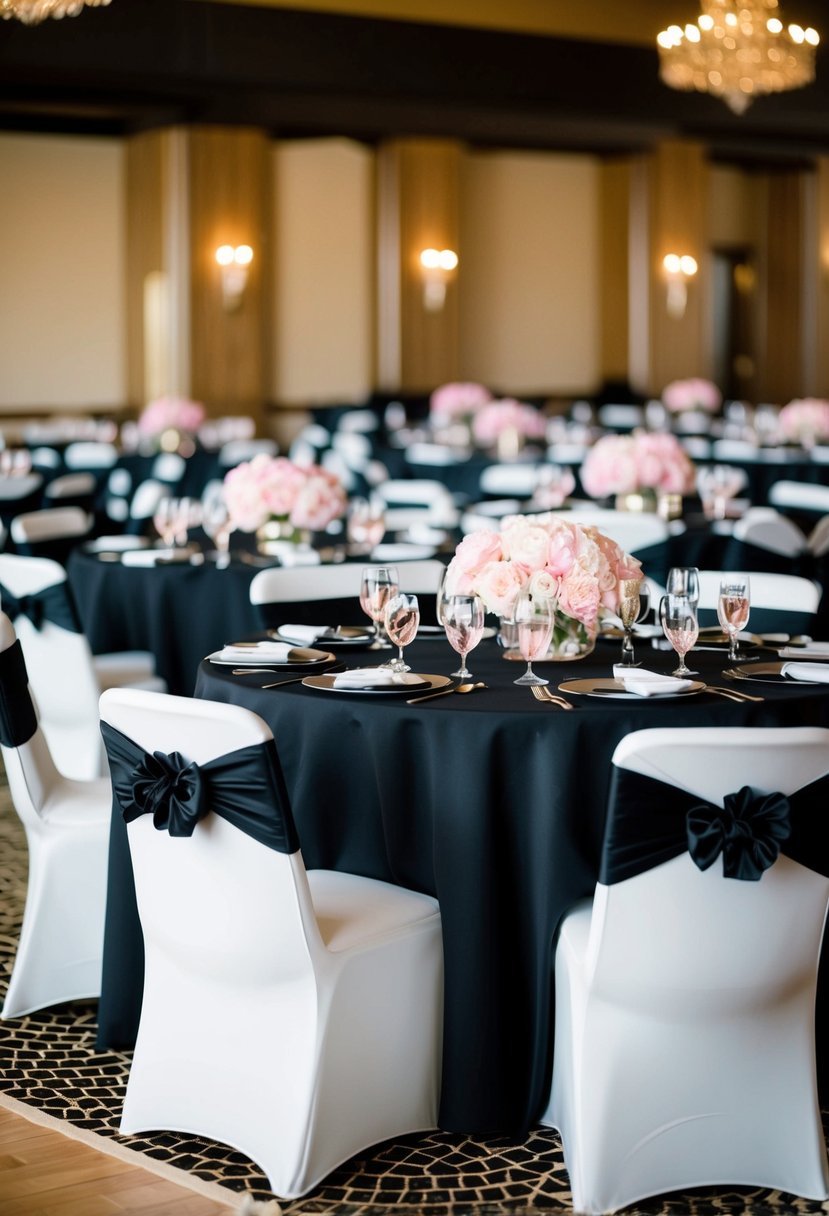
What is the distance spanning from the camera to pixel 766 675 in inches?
135

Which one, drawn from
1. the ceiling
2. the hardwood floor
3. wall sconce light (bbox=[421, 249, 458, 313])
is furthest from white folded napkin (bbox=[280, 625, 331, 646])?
wall sconce light (bbox=[421, 249, 458, 313])

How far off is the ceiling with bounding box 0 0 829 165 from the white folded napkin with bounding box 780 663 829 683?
10699mm

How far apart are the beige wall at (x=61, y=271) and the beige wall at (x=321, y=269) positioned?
166cm

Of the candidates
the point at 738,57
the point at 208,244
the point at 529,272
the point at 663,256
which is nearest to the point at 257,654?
the point at 738,57

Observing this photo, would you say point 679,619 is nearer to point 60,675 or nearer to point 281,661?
point 281,661

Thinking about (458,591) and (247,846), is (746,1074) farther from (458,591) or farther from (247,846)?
(458,591)

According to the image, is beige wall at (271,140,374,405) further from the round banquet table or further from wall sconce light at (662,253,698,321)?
the round banquet table

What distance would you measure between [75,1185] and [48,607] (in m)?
2.02

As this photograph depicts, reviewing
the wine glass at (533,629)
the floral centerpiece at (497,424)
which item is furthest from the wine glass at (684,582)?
the floral centerpiece at (497,424)

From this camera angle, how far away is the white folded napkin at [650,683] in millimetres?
3143

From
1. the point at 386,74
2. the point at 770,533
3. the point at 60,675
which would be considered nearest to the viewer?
the point at 60,675

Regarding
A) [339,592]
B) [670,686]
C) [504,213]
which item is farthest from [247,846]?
[504,213]

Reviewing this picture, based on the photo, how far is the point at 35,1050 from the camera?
3.56 metres

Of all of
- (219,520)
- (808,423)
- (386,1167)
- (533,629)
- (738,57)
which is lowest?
(386,1167)
